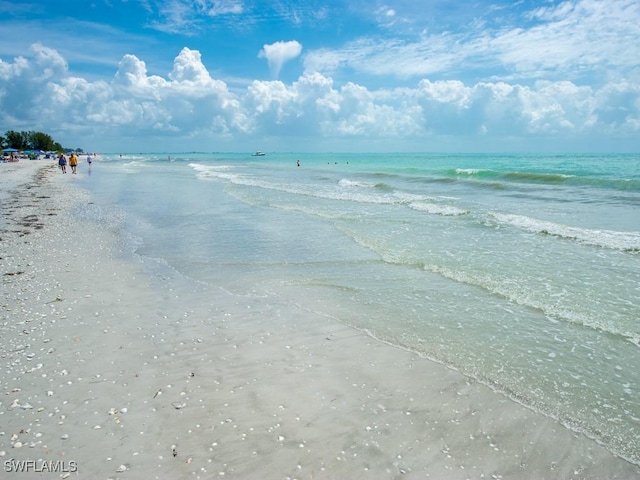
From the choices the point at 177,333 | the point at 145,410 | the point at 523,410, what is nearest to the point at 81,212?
the point at 177,333

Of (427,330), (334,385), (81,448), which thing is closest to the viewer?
(81,448)

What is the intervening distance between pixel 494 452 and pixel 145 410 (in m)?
4.09

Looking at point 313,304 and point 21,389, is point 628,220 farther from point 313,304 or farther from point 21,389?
point 21,389

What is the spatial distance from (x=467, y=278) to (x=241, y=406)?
22.6ft

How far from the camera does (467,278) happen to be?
32.8 feet

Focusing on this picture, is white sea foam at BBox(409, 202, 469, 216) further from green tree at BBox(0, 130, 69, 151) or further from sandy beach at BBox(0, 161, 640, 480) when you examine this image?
green tree at BBox(0, 130, 69, 151)

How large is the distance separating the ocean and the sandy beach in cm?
63

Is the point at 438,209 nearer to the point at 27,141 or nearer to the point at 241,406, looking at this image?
the point at 241,406

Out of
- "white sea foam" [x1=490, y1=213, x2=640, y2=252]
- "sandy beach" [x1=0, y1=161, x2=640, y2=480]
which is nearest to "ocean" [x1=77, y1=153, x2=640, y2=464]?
"white sea foam" [x1=490, y1=213, x2=640, y2=252]

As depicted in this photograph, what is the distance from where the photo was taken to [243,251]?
1284cm

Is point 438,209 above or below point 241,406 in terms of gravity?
above

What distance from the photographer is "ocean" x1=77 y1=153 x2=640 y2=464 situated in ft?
18.9

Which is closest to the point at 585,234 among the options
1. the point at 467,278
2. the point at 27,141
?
the point at 467,278

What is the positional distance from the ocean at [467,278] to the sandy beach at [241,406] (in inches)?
25.0
